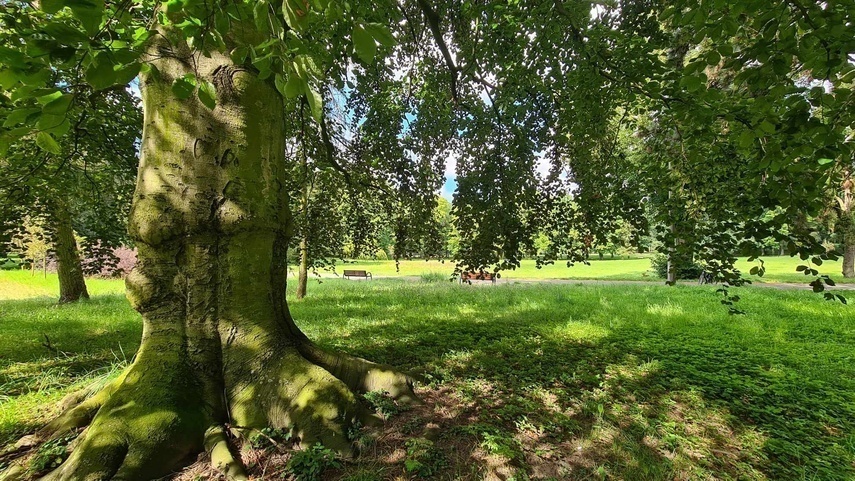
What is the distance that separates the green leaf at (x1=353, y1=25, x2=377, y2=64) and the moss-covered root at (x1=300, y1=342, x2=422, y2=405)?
2643 millimetres

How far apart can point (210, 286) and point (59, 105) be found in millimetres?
2014

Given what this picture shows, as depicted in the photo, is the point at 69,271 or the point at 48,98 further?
the point at 69,271

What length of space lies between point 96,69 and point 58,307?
11.1 metres

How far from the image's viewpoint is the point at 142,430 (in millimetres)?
2076

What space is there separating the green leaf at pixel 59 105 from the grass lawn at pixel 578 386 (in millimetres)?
2165

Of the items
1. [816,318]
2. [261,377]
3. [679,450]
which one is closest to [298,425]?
[261,377]

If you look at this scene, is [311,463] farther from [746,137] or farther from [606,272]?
[606,272]

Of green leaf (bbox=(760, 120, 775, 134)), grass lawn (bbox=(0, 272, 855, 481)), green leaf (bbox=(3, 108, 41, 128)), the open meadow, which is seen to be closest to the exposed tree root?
grass lawn (bbox=(0, 272, 855, 481))

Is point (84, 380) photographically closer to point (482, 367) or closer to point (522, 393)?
point (482, 367)

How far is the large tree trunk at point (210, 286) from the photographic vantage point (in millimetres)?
2334

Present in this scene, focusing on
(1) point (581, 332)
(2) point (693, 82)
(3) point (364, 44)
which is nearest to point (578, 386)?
(1) point (581, 332)

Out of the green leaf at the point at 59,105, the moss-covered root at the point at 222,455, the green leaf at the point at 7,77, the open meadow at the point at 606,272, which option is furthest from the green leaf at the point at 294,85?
the open meadow at the point at 606,272

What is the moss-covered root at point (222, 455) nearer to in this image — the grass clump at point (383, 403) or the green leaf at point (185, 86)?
the grass clump at point (383, 403)

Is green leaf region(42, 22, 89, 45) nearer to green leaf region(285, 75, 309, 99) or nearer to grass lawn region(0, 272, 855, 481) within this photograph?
green leaf region(285, 75, 309, 99)
